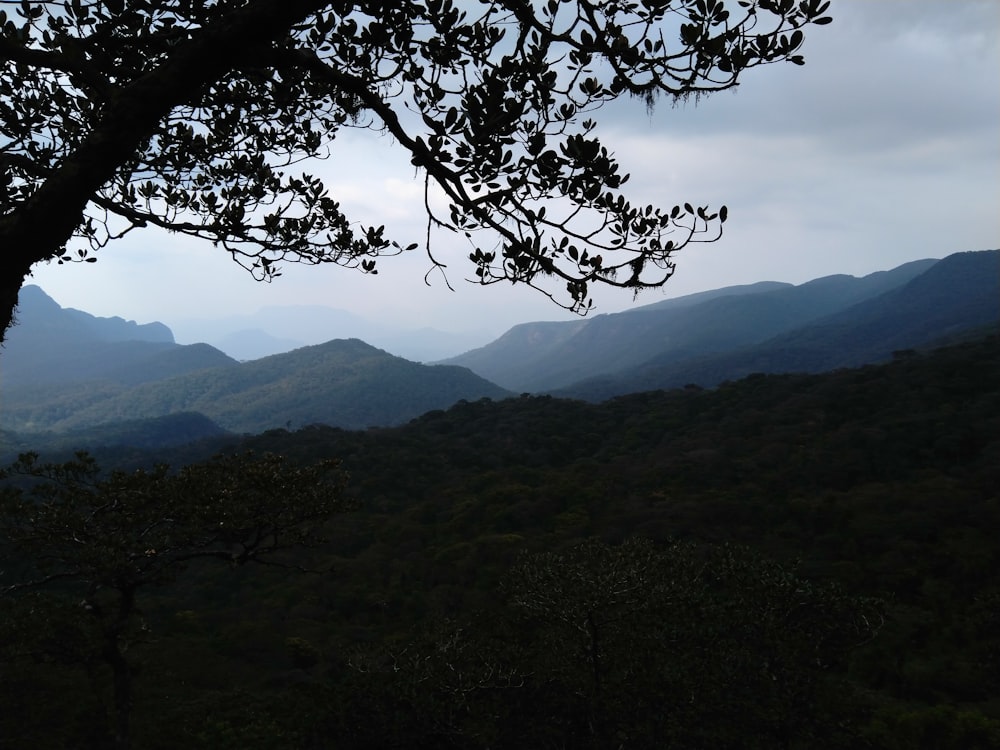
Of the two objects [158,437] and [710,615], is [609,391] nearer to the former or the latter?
[158,437]

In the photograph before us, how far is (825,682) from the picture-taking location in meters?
10.9

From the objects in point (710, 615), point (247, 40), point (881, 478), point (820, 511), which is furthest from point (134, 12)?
point (881, 478)

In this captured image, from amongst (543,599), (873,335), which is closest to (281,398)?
(873,335)

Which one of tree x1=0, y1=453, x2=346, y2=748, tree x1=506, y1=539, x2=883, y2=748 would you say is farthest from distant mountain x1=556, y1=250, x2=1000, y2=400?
tree x1=0, y1=453, x2=346, y2=748

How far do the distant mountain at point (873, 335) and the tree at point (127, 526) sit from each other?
453 feet

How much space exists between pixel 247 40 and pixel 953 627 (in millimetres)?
27440

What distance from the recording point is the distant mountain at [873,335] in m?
144

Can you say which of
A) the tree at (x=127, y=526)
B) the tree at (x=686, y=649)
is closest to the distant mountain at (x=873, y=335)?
the tree at (x=686, y=649)

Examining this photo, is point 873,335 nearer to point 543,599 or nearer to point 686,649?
point 686,649

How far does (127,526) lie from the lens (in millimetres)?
8195

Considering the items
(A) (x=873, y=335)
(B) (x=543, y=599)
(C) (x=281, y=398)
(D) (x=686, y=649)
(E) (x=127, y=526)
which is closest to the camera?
(E) (x=127, y=526)

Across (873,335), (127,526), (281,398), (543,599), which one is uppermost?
(281,398)

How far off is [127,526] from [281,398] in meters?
178

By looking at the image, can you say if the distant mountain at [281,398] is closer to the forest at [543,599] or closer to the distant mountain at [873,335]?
the distant mountain at [873,335]
